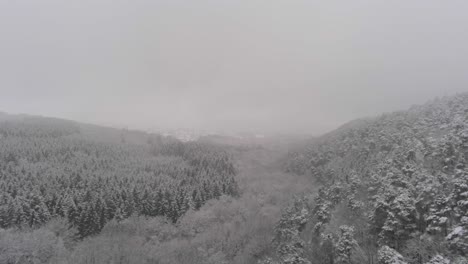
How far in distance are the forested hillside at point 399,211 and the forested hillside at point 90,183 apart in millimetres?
37876

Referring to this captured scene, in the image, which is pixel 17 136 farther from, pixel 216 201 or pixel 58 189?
pixel 216 201

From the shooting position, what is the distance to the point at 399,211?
104 ft

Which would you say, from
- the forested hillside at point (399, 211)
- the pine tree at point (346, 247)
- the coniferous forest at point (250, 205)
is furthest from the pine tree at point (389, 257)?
the pine tree at point (346, 247)

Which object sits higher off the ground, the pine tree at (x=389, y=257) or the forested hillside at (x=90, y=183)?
the pine tree at (x=389, y=257)

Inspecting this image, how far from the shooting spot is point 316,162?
104 meters

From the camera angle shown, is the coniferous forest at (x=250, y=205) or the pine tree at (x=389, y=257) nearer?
the pine tree at (x=389, y=257)

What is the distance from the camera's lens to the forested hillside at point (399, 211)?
2477cm

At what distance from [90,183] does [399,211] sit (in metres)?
80.0

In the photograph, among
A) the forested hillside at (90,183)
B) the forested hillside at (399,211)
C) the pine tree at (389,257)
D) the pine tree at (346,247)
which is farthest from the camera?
the forested hillside at (90,183)

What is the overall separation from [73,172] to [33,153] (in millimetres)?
29283

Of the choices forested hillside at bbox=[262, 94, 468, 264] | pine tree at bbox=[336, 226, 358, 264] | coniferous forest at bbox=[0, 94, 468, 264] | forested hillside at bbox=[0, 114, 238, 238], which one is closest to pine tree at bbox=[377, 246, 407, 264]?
forested hillside at bbox=[262, 94, 468, 264]

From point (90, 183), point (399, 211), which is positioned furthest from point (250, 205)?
point (399, 211)

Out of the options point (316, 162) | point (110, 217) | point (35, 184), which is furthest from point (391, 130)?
point (35, 184)

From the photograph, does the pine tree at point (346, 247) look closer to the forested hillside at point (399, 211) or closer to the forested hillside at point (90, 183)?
the forested hillside at point (399, 211)
